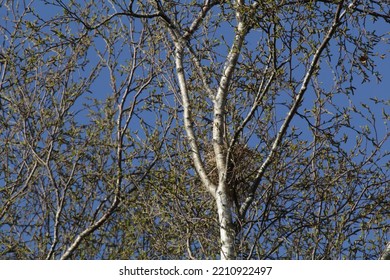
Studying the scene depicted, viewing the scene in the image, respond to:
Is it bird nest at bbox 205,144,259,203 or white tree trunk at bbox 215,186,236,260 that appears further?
bird nest at bbox 205,144,259,203

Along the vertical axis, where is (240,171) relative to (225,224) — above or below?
above

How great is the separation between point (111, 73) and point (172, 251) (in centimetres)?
376

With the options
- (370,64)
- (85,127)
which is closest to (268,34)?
(370,64)

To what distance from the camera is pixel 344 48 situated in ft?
45.5

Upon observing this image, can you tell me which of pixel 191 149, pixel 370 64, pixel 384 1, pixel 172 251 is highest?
pixel 384 1

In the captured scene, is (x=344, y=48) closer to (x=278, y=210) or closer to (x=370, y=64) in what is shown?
(x=370, y=64)

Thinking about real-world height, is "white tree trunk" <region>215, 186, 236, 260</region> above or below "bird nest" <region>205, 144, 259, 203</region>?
below

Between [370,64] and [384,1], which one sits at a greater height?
[384,1]

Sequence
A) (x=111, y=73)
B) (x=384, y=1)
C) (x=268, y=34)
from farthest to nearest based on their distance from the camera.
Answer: (x=111, y=73)
(x=384, y=1)
(x=268, y=34)

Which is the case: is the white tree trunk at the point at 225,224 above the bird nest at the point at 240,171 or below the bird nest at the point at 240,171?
below

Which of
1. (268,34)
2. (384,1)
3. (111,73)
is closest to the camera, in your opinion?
(268,34)

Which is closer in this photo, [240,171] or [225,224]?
[225,224]

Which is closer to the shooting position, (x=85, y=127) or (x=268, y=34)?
(x=268, y=34)

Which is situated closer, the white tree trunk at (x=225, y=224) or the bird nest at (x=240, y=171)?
the white tree trunk at (x=225, y=224)
